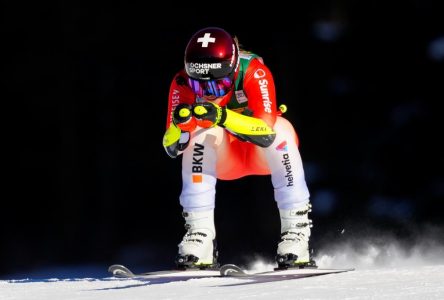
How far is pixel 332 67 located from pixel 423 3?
0.60 metres

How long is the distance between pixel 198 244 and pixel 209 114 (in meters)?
0.68

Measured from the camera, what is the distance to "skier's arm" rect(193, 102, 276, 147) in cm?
483

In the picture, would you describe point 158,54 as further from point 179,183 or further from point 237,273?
point 237,273

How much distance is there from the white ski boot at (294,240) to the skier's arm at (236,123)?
0.36 m

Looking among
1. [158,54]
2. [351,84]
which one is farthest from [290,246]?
[158,54]

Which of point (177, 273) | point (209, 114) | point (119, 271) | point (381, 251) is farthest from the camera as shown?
point (381, 251)

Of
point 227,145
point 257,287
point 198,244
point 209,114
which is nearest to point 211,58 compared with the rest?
point 209,114

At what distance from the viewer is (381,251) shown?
609 cm

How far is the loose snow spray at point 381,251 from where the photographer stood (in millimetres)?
6027

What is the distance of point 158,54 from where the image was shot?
672 centimetres

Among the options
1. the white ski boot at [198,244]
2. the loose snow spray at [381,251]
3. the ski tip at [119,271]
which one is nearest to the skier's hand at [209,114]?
the white ski boot at [198,244]

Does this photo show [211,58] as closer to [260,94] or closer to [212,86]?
[212,86]

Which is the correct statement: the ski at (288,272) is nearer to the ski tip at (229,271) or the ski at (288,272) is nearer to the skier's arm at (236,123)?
the ski tip at (229,271)

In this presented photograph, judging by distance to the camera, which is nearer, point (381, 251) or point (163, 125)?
point (381, 251)
